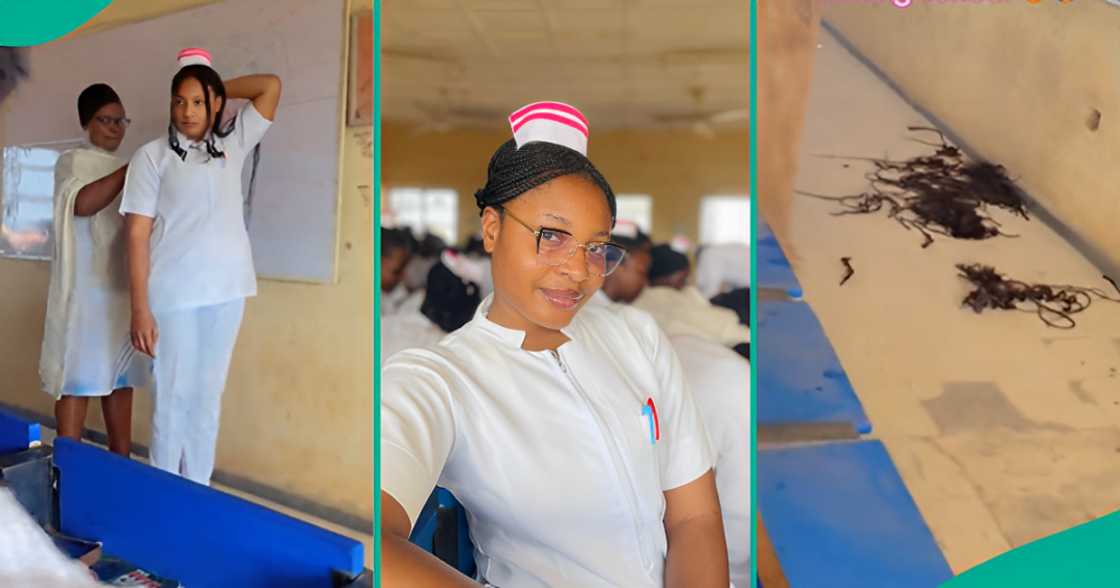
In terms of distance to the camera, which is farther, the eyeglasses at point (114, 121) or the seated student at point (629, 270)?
the eyeglasses at point (114, 121)

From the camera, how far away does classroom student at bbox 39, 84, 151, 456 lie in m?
1.68

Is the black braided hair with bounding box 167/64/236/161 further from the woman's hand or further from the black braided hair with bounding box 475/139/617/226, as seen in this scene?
the black braided hair with bounding box 475/139/617/226

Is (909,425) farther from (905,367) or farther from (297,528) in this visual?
(297,528)

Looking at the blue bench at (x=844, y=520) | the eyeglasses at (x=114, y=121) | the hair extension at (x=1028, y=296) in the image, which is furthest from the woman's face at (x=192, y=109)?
the hair extension at (x=1028, y=296)

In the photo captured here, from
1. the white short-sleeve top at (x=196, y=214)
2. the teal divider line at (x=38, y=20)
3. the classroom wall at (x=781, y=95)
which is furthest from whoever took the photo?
the teal divider line at (x=38, y=20)

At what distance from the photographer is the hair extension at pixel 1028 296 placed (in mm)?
1435

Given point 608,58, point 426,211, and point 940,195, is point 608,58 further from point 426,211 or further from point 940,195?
point 940,195

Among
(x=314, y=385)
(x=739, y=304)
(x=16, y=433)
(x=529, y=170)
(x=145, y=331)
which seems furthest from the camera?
(x=16, y=433)

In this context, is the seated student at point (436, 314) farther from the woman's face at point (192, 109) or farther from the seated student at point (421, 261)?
the woman's face at point (192, 109)

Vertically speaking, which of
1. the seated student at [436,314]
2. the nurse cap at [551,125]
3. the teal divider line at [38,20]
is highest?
the teal divider line at [38,20]

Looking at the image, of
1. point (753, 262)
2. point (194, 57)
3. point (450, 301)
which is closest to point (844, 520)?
point (753, 262)

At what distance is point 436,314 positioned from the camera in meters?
1.41

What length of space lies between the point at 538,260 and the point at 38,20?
148 cm

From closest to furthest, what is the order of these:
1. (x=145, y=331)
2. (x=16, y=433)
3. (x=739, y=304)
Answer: (x=739, y=304) → (x=145, y=331) → (x=16, y=433)
